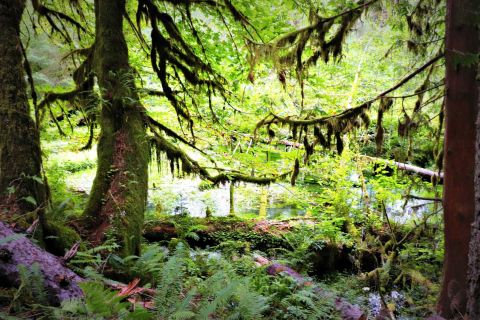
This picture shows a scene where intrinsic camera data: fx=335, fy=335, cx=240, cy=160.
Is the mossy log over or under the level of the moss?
under

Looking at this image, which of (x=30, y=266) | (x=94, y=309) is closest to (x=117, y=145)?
(x=30, y=266)

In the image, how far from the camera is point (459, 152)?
145 inches

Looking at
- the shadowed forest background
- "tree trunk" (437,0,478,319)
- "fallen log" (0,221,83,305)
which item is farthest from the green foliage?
"tree trunk" (437,0,478,319)

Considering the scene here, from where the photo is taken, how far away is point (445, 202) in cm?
382

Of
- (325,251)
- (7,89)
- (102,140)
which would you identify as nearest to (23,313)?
(7,89)

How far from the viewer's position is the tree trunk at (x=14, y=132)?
3004mm

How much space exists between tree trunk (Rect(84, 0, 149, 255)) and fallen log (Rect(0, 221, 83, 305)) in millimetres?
1269

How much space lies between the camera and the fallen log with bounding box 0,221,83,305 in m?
2.34

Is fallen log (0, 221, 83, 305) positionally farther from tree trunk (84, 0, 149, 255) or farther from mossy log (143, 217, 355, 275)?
mossy log (143, 217, 355, 275)

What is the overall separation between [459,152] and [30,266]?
13.8 ft

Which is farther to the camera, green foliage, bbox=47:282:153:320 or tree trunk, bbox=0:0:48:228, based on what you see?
tree trunk, bbox=0:0:48:228

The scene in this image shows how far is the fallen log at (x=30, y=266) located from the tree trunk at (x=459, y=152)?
3817 mm

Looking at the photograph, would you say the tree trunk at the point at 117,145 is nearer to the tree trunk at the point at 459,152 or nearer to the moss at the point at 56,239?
the moss at the point at 56,239

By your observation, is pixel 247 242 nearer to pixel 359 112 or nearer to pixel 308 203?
pixel 308 203
